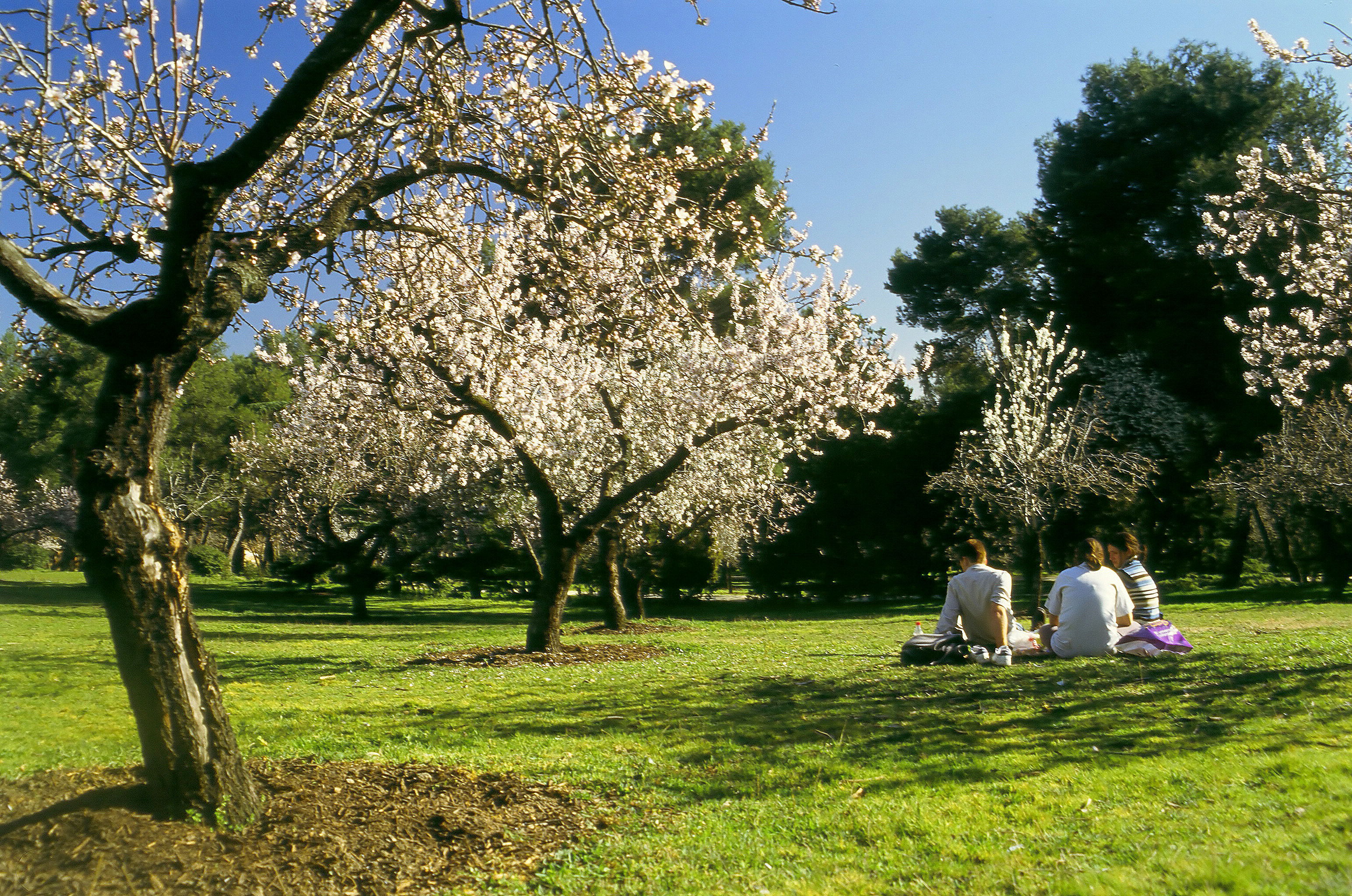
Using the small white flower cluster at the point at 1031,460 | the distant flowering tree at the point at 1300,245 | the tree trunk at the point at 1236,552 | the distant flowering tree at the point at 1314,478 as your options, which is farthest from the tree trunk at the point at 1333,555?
the distant flowering tree at the point at 1300,245

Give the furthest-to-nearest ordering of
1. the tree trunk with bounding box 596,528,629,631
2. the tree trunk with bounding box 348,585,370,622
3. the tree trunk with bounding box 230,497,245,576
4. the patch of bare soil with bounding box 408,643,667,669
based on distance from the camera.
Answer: the tree trunk with bounding box 230,497,245,576, the tree trunk with bounding box 348,585,370,622, the tree trunk with bounding box 596,528,629,631, the patch of bare soil with bounding box 408,643,667,669

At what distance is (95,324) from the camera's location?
464cm

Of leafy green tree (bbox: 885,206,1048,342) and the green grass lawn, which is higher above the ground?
leafy green tree (bbox: 885,206,1048,342)

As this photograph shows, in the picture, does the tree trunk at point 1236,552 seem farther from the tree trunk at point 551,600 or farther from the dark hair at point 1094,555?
the tree trunk at point 551,600

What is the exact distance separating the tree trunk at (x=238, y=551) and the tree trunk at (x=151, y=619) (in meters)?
51.9

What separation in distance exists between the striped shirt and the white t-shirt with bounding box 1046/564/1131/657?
0.10m

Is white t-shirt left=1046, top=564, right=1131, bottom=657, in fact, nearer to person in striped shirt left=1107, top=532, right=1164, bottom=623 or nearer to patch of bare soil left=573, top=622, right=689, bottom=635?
person in striped shirt left=1107, top=532, right=1164, bottom=623

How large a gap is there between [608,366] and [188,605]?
14881mm

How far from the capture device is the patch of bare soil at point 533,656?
44.7 feet

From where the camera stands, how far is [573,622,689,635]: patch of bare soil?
20.2 meters

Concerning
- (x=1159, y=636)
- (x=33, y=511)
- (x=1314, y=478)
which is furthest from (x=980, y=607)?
(x=33, y=511)

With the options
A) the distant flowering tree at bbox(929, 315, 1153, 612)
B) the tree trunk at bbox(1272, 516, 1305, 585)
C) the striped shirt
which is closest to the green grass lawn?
the striped shirt

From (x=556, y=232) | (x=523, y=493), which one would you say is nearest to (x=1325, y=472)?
(x=523, y=493)

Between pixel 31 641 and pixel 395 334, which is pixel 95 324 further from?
pixel 31 641
